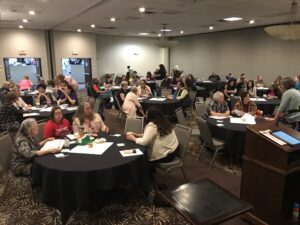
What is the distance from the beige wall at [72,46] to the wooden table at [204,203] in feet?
41.9

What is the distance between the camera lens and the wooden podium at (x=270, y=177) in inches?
100

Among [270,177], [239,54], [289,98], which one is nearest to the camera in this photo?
[270,177]

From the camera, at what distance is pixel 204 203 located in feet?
5.85

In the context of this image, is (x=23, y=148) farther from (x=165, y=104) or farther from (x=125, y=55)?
(x=125, y=55)

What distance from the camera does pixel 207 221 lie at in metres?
1.60

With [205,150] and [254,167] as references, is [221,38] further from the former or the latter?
[254,167]

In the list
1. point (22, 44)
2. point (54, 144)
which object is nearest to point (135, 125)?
point (54, 144)

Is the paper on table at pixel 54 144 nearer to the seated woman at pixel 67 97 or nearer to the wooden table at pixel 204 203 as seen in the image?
the wooden table at pixel 204 203

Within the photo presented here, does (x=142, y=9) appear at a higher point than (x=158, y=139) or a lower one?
higher

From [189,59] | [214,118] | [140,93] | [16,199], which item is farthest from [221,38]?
[16,199]

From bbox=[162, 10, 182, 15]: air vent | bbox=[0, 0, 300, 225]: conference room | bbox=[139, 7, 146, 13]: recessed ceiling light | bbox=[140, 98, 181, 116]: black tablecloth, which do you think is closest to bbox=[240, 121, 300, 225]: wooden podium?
bbox=[0, 0, 300, 225]: conference room

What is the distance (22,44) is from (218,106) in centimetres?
1053

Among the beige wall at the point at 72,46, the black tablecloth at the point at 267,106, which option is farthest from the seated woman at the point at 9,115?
the beige wall at the point at 72,46

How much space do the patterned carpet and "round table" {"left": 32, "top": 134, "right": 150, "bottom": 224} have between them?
0.37 meters
